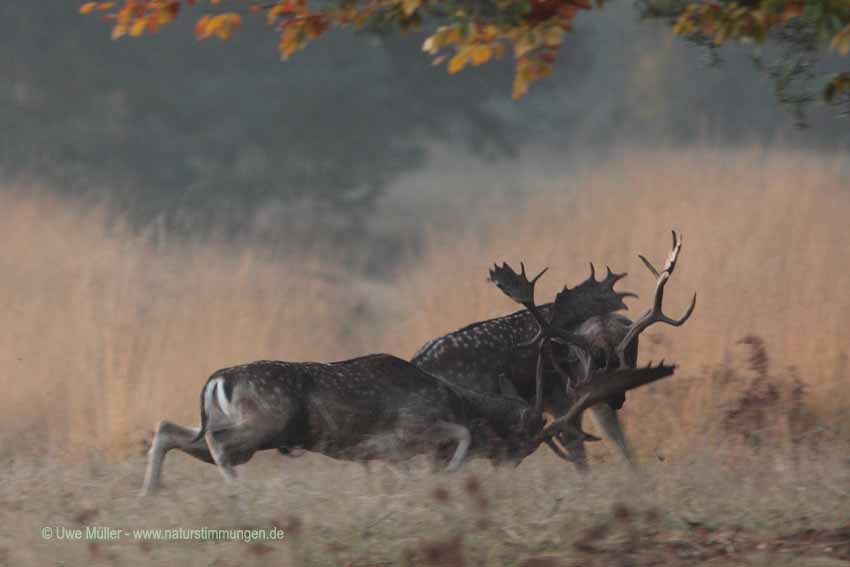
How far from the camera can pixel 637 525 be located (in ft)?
22.5

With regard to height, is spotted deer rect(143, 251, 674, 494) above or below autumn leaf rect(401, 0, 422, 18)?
below

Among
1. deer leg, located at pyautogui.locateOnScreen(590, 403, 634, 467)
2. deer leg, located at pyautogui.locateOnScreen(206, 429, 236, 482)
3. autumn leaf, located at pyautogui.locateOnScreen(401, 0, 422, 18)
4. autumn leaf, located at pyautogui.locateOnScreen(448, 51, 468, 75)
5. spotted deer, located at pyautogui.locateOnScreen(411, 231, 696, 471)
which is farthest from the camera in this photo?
deer leg, located at pyautogui.locateOnScreen(590, 403, 634, 467)

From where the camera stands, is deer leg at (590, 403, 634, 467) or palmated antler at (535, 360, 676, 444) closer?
palmated antler at (535, 360, 676, 444)

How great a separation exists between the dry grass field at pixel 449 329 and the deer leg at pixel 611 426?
0.58 feet

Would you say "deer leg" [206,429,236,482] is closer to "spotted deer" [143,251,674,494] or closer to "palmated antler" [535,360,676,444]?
"spotted deer" [143,251,674,494]

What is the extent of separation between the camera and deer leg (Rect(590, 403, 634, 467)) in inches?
335

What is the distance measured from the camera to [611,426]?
854 cm

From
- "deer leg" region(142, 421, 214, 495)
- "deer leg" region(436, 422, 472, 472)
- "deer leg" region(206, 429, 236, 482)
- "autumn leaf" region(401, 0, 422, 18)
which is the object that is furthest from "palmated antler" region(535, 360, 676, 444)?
"autumn leaf" region(401, 0, 422, 18)

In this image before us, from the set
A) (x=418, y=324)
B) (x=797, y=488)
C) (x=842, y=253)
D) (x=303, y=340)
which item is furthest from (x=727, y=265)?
(x=797, y=488)

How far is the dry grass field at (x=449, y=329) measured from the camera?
6734 millimetres

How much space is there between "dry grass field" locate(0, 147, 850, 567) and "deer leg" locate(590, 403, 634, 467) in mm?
176

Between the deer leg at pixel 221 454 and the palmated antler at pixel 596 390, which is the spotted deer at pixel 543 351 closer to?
the palmated antler at pixel 596 390

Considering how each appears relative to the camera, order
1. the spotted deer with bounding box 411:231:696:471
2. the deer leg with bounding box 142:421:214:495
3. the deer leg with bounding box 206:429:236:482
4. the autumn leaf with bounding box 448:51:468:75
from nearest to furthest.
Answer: the autumn leaf with bounding box 448:51:468:75
the deer leg with bounding box 206:429:236:482
the deer leg with bounding box 142:421:214:495
the spotted deer with bounding box 411:231:696:471

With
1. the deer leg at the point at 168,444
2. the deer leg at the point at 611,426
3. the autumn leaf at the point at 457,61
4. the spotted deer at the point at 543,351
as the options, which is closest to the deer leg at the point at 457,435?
the spotted deer at the point at 543,351
